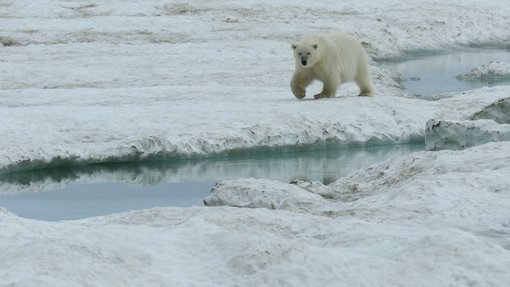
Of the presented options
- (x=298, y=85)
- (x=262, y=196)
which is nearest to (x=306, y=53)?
(x=298, y=85)

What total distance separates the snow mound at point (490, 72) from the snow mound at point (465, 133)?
9774mm

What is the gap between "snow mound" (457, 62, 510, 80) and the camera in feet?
77.1

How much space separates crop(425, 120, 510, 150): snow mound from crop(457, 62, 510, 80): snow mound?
9.77 meters

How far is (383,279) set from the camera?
6688 mm

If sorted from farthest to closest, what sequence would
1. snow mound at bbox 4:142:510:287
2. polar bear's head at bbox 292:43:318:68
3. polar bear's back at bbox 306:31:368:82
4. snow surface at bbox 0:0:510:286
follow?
polar bear's back at bbox 306:31:368:82, polar bear's head at bbox 292:43:318:68, snow surface at bbox 0:0:510:286, snow mound at bbox 4:142:510:287

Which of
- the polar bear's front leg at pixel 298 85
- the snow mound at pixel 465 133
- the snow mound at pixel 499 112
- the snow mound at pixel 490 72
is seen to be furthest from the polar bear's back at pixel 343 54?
the snow mound at pixel 490 72

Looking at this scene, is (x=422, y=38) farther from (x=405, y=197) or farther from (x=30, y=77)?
(x=405, y=197)

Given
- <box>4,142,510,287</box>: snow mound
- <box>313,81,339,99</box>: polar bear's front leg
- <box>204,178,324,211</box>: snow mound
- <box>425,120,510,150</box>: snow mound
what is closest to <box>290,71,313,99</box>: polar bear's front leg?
<box>313,81,339,99</box>: polar bear's front leg

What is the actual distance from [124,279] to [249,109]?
10607 mm

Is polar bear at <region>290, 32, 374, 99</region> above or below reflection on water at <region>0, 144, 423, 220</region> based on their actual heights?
above

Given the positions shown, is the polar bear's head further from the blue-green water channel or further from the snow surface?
the blue-green water channel

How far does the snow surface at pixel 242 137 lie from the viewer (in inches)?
266

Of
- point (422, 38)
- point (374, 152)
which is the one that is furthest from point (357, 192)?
point (422, 38)

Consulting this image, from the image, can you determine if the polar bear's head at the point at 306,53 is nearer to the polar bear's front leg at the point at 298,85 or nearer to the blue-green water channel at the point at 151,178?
the polar bear's front leg at the point at 298,85
